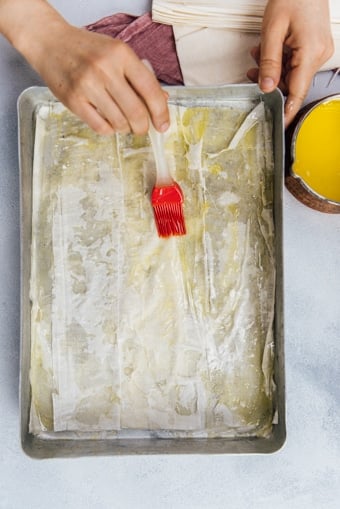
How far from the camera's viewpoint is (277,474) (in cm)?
91

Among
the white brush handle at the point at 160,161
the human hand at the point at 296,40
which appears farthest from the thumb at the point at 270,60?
the white brush handle at the point at 160,161

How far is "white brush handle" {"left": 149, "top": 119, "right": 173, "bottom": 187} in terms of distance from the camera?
2.52 ft

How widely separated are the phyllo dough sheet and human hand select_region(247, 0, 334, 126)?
63 millimetres

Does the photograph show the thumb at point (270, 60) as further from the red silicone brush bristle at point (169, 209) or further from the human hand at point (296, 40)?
the red silicone brush bristle at point (169, 209)

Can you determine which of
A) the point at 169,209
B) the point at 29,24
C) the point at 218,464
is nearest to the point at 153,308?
the point at 169,209

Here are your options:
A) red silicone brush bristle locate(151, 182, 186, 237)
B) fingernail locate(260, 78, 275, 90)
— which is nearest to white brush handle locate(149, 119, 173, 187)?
red silicone brush bristle locate(151, 182, 186, 237)

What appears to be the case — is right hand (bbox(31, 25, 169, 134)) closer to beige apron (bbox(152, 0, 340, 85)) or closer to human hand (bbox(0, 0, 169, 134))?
human hand (bbox(0, 0, 169, 134))

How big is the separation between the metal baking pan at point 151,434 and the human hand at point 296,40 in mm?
32

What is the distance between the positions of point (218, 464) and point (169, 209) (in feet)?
1.27

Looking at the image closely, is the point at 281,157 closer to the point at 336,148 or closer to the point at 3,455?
the point at 336,148

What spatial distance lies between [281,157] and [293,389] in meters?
0.34

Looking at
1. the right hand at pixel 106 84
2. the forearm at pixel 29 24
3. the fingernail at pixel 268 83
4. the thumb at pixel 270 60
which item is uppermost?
the forearm at pixel 29 24

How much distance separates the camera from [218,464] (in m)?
0.91

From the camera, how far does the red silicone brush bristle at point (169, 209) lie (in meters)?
0.81
